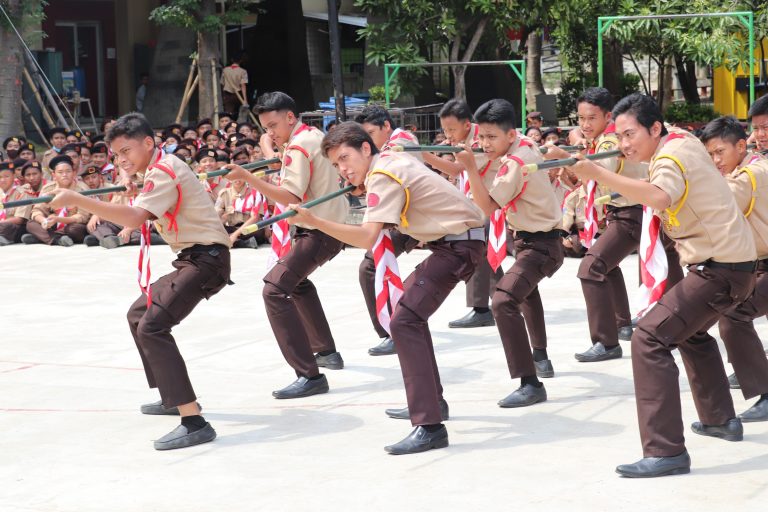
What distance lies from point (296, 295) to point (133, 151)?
1772 mm

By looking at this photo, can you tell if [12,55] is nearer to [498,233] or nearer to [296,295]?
[296,295]

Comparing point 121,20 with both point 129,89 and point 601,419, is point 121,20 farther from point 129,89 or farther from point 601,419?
point 601,419

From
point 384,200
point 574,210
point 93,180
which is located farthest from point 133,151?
point 93,180

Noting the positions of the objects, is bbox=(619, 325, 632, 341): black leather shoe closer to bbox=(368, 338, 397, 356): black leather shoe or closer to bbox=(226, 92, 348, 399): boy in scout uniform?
bbox=(368, 338, 397, 356): black leather shoe

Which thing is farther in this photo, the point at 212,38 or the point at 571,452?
the point at 212,38

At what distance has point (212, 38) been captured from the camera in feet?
66.7

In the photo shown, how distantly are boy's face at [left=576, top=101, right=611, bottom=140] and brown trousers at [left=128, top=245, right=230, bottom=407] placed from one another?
2.74 m

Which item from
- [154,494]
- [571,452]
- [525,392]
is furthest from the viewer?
[525,392]

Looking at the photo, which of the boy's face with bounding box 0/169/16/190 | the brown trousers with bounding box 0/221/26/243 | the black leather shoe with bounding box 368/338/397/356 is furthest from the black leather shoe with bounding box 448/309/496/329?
the boy's face with bounding box 0/169/16/190

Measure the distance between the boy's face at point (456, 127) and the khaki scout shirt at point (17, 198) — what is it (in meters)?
7.63

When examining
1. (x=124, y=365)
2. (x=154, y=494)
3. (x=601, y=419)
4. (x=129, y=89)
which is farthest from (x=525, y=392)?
(x=129, y=89)

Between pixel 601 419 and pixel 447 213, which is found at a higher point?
pixel 447 213

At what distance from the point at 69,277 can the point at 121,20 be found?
1394cm

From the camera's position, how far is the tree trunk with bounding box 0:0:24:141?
17.6m
